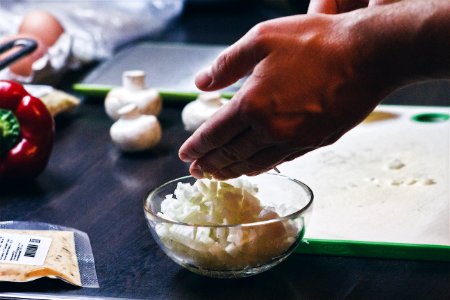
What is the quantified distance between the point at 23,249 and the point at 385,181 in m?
0.60

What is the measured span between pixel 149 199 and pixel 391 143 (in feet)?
2.06

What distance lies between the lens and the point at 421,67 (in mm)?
850

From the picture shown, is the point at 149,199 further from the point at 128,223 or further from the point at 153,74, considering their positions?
the point at 153,74

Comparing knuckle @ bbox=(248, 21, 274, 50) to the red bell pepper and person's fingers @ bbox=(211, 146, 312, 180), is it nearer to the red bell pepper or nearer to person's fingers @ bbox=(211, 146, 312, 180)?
→ person's fingers @ bbox=(211, 146, 312, 180)

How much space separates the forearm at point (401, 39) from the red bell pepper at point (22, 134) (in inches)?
26.2

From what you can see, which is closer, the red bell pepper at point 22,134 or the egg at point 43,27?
the red bell pepper at point 22,134

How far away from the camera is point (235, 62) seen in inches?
34.8

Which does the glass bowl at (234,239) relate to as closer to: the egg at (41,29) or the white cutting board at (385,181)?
the white cutting board at (385,181)

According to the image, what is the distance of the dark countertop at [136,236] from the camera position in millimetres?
930

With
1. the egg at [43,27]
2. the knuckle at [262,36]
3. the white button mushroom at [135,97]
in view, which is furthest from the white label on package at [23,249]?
the egg at [43,27]

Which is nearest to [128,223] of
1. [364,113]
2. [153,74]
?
[364,113]

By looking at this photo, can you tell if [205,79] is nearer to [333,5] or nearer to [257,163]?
[257,163]

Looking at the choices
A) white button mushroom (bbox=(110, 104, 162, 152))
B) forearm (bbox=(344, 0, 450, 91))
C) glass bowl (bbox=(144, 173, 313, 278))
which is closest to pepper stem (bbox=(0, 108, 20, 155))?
white button mushroom (bbox=(110, 104, 162, 152))

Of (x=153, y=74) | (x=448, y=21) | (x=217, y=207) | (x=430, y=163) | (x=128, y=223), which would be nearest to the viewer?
(x=448, y=21)
